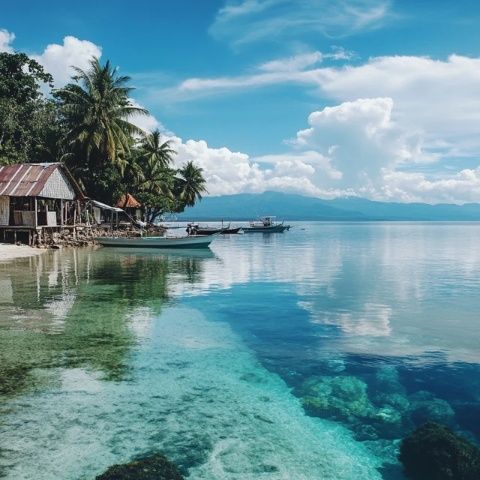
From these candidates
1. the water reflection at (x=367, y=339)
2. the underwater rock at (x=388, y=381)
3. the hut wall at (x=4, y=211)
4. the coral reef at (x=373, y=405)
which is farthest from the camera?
the hut wall at (x=4, y=211)

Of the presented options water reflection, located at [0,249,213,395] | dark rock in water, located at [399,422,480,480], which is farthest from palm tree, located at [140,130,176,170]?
dark rock in water, located at [399,422,480,480]

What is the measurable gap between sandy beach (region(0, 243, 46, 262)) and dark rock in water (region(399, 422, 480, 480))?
24276 mm

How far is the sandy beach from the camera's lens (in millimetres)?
27058

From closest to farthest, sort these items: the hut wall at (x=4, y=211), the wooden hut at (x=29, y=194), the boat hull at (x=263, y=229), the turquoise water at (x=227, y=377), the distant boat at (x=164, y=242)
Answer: the turquoise water at (x=227, y=377)
the wooden hut at (x=29, y=194)
the hut wall at (x=4, y=211)
the distant boat at (x=164, y=242)
the boat hull at (x=263, y=229)

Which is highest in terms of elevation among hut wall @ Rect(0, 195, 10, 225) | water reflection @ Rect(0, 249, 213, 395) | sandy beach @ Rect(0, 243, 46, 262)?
hut wall @ Rect(0, 195, 10, 225)

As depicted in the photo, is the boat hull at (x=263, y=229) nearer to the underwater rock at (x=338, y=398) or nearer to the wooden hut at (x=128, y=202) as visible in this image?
the wooden hut at (x=128, y=202)

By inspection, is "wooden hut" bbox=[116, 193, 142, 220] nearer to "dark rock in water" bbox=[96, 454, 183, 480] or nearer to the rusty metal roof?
the rusty metal roof

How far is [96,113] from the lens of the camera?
36.6m

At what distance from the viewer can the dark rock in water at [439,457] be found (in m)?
5.79

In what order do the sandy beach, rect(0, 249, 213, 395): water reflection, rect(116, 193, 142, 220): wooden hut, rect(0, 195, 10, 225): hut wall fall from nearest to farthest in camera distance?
rect(0, 249, 213, 395): water reflection, the sandy beach, rect(0, 195, 10, 225): hut wall, rect(116, 193, 142, 220): wooden hut

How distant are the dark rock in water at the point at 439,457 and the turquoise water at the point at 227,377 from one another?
0.24 meters

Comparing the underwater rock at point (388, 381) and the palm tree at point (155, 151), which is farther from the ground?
the palm tree at point (155, 151)

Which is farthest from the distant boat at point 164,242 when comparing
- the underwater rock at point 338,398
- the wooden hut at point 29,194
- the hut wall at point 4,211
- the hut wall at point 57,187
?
the underwater rock at point 338,398

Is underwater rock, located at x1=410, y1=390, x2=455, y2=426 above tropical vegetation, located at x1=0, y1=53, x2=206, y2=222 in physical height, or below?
below
